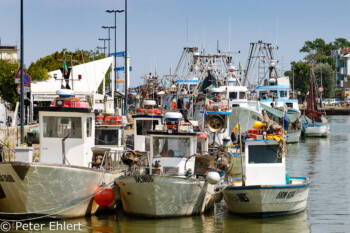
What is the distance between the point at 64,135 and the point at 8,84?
21600 millimetres

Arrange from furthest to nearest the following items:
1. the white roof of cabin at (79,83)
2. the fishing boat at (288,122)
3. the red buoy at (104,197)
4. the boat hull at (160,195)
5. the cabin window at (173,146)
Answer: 1. the fishing boat at (288,122)
2. the white roof of cabin at (79,83)
3. the cabin window at (173,146)
4. the red buoy at (104,197)
5. the boat hull at (160,195)

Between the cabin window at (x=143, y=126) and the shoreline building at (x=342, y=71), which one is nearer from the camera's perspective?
the cabin window at (x=143, y=126)

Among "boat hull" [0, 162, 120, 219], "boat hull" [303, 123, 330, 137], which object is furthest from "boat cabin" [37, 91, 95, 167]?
"boat hull" [303, 123, 330, 137]

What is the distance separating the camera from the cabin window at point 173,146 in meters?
22.8

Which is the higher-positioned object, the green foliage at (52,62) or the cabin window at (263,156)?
the green foliage at (52,62)

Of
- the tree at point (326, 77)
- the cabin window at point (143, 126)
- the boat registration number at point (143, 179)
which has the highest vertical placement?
the tree at point (326, 77)

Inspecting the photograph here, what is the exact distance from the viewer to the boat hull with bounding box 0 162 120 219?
65.1 feet

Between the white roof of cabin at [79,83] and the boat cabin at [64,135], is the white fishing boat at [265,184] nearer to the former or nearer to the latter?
the boat cabin at [64,135]

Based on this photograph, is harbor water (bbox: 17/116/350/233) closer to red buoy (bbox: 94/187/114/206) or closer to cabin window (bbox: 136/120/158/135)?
red buoy (bbox: 94/187/114/206)

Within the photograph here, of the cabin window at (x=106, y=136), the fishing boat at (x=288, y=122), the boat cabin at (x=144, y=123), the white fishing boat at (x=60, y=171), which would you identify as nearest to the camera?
the white fishing boat at (x=60, y=171)

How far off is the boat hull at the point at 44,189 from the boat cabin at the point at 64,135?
149cm

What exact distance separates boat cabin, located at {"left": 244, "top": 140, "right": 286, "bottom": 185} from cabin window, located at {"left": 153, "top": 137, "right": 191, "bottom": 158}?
2.03 metres

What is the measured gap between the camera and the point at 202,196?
21734 mm

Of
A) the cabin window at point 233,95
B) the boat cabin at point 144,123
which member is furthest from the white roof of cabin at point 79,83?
the boat cabin at point 144,123
